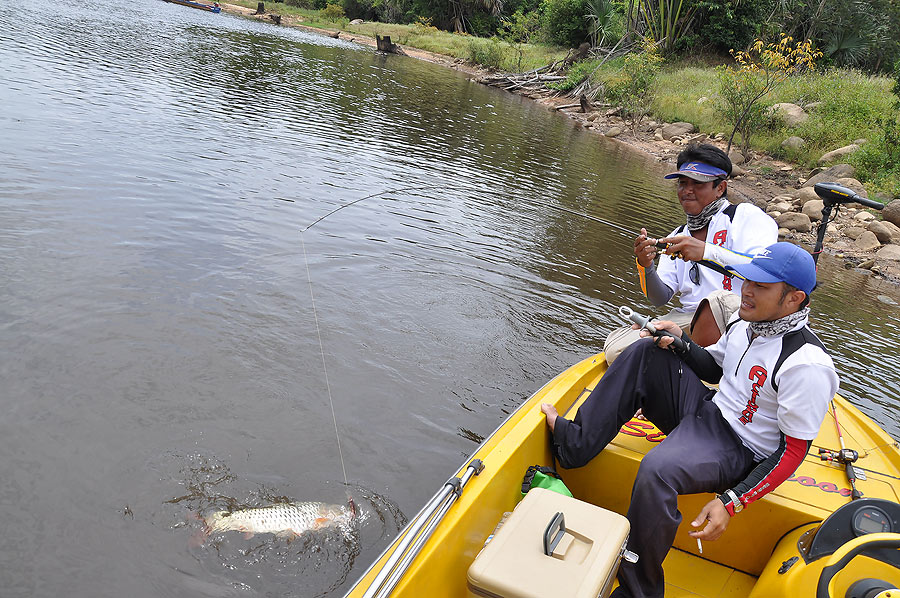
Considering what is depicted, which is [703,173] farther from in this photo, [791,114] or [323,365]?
[791,114]

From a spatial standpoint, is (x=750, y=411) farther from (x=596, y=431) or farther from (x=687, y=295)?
(x=687, y=295)

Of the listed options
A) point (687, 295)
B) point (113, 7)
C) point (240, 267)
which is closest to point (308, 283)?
point (240, 267)

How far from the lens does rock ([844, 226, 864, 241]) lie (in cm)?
1381

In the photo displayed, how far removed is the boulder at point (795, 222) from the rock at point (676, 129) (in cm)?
1020

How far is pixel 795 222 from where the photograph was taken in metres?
14.3

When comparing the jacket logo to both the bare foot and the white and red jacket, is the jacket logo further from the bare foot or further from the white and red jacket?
the bare foot

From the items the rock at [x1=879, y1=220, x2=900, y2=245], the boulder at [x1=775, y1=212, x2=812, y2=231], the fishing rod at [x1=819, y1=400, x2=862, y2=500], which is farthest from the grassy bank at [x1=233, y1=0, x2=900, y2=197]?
the fishing rod at [x1=819, y1=400, x2=862, y2=500]

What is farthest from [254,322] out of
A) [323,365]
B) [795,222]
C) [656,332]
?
[795,222]

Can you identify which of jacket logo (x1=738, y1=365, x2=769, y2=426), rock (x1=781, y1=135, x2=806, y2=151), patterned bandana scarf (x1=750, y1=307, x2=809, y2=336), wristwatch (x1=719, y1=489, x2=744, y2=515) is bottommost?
wristwatch (x1=719, y1=489, x2=744, y2=515)

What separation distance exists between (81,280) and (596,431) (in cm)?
537

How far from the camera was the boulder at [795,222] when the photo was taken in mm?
14133

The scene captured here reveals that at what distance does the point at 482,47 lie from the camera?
142 ft

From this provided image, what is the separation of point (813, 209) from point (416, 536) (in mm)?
15015

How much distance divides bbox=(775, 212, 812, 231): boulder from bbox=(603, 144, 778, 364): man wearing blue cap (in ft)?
37.2
